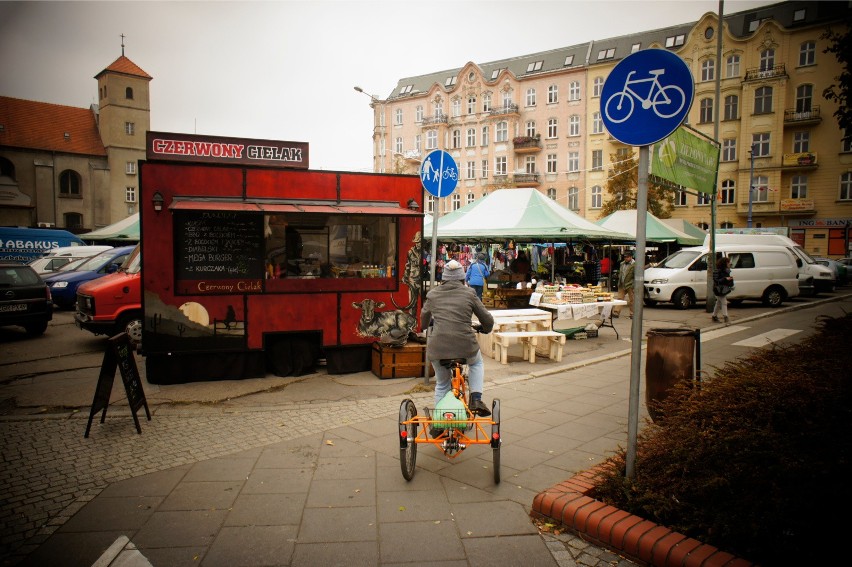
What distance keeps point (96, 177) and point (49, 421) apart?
6153 cm

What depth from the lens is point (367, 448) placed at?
528 cm

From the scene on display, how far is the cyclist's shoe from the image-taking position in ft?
15.6

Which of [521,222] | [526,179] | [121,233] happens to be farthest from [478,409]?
[526,179]

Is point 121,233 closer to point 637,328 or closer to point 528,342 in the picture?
point 528,342

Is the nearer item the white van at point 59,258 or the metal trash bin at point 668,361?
the metal trash bin at point 668,361

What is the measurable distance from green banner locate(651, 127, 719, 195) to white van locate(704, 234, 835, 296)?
499cm

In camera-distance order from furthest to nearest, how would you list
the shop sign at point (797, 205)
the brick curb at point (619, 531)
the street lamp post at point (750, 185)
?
the shop sign at point (797, 205) → the street lamp post at point (750, 185) → the brick curb at point (619, 531)

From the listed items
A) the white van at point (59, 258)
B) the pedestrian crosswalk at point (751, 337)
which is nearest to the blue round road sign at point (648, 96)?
the pedestrian crosswalk at point (751, 337)

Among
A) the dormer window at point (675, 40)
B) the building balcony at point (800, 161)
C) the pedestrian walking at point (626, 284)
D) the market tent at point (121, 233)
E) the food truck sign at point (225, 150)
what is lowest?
the pedestrian walking at point (626, 284)

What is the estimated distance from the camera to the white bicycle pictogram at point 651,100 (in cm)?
374

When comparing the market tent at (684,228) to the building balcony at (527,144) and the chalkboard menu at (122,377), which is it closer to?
the building balcony at (527,144)

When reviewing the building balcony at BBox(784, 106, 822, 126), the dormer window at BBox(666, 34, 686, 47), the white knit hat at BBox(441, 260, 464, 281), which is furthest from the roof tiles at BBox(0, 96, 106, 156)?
the building balcony at BBox(784, 106, 822, 126)

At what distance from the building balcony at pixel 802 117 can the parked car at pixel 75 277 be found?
147 ft

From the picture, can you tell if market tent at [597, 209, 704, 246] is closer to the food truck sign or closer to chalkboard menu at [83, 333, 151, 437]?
the food truck sign
